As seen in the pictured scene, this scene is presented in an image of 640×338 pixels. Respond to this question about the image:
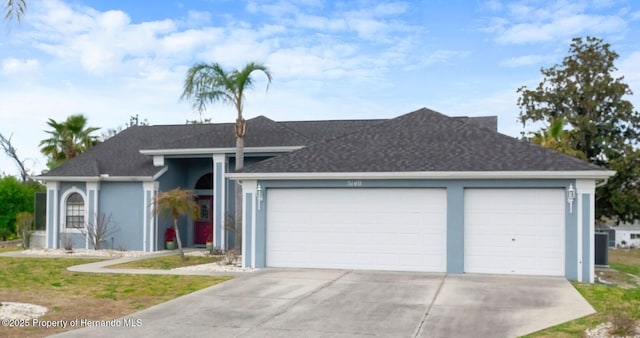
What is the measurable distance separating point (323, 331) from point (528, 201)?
7.69 m

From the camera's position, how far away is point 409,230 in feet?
50.5

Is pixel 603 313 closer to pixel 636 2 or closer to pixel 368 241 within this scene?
pixel 368 241

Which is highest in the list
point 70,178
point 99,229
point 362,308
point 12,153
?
point 12,153

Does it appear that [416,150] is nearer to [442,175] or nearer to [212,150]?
[442,175]

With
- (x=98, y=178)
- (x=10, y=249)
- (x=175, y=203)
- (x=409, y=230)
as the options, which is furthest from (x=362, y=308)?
(x=10, y=249)

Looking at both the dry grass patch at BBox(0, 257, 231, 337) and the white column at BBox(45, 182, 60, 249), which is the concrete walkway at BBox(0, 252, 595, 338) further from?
the white column at BBox(45, 182, 60, 249)

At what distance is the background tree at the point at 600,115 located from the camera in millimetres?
37875

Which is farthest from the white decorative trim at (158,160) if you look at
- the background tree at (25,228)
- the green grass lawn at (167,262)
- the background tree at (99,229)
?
the background tree at (25,228)

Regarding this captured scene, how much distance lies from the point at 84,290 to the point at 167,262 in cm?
554

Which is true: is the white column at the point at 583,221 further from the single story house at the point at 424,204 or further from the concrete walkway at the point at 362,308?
the concrete walkway at the point at 362,308

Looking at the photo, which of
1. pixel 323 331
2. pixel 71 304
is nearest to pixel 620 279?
pixel 323 331

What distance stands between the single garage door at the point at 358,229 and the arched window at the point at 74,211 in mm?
10119

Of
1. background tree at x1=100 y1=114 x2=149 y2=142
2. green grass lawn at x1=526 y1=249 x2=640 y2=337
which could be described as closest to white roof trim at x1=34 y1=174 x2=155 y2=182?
green grass lawn at x1=526 y1=249 x2=640 y2=337

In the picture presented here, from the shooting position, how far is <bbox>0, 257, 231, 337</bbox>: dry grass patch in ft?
34.3
